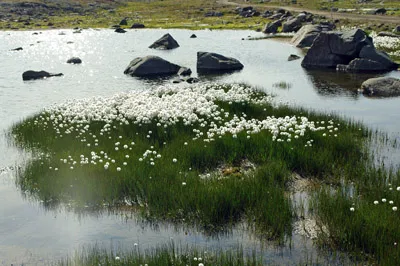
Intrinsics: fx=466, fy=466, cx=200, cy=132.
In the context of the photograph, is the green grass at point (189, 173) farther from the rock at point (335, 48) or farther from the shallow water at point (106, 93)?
the rock at point (335, 48)

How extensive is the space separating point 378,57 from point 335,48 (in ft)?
12.9

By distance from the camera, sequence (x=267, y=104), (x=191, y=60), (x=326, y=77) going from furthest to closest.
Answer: (x=191, y=60), (x=326, y=77), (x=267, y=104)

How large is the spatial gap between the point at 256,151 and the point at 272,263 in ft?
23.1

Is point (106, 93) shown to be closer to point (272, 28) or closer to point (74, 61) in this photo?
point (74, 61)

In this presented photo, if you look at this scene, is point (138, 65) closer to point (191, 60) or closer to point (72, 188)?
point (191, 60)

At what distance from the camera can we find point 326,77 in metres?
37.7

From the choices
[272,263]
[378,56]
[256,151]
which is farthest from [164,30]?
[272,263]

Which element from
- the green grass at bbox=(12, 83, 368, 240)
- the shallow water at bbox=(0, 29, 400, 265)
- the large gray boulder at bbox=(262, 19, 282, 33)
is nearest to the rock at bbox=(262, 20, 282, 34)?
the large gray boulder at bbox=(262, 19, 282, 33)

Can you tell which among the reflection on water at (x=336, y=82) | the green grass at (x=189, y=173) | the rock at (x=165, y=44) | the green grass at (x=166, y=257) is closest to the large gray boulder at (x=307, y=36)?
the rock at (x=165, y=44)

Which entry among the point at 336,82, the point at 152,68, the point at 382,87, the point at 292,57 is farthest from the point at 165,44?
the point at 382,87

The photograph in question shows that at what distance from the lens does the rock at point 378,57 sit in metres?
38.8

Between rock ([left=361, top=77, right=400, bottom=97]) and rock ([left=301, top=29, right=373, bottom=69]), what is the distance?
10.1 meters

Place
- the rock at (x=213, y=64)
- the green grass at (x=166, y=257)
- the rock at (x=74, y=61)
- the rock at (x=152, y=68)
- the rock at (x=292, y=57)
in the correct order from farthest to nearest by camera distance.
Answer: the rock at (x=74, y=61) → the rock at (x=292, y=57) → the rock at (x=213, y=64) → the rock at (x=152, y=68) → the green grass at (x=166, y=257)

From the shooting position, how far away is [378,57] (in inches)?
1542
